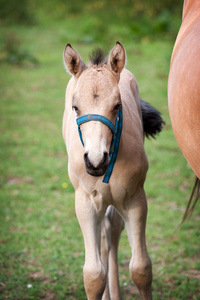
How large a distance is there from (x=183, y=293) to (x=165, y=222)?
4.12 feet

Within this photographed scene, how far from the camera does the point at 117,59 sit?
2.39 meters

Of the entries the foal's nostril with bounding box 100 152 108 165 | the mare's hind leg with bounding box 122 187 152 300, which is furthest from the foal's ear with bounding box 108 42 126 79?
the mare's hind leg with bounding box 122 187 152 300

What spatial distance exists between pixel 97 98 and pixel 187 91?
536mm

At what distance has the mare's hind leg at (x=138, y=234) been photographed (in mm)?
2682

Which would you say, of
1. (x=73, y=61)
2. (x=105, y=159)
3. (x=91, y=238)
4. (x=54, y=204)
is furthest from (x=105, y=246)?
(x=54, y=204)

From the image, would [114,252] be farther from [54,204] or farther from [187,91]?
[54,204]

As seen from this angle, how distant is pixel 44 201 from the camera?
205 inches

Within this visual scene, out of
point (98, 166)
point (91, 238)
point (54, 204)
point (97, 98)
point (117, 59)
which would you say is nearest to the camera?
point (98, 166)

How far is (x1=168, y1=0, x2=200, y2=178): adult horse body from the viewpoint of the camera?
2283 mm

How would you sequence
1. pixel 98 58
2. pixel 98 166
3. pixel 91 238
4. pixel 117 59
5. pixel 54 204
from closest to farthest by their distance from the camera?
1. pixel 98 166
2. pixel 117 59
3. pixel 98 58
4. pixel 91 238
5. pixel 54 204

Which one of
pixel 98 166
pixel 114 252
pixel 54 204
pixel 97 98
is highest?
pixel 54 204

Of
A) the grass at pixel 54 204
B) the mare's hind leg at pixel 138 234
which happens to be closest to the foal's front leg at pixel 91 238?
the mare's hind leg at pixel 138 234

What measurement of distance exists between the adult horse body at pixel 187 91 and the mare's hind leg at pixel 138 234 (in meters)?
0.45

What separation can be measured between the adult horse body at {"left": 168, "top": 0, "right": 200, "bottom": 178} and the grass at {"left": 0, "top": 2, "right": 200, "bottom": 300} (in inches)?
65.2
